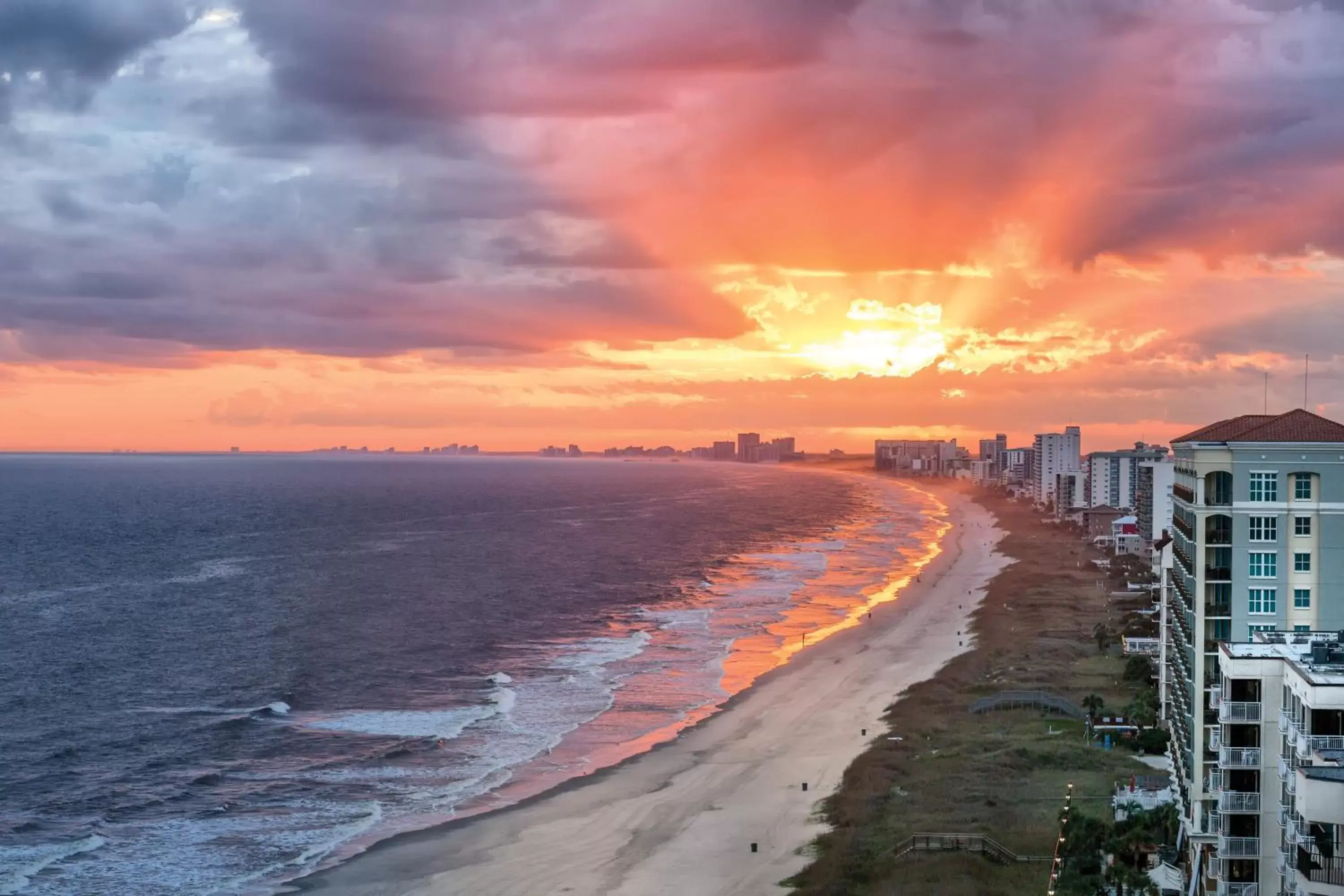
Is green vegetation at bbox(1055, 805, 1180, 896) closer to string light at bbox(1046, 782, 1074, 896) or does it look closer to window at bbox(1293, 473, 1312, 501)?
string light at bbox(1046, 782, 1074, 896)

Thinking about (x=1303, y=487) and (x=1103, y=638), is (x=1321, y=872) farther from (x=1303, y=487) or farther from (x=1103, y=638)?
(x=1103, y=638)

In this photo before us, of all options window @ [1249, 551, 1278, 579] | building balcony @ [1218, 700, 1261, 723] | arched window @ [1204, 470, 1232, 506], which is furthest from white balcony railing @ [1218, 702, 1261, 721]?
arched window @ [1204, 470, 1232, 506]

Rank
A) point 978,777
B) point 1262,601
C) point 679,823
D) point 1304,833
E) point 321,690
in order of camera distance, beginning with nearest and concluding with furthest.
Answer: point 1304,833, point 1262,601, point 679,823, point 978,777, point 321,690

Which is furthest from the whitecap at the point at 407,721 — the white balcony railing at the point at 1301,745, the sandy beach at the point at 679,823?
the white balcony railing at the point at 1301,745

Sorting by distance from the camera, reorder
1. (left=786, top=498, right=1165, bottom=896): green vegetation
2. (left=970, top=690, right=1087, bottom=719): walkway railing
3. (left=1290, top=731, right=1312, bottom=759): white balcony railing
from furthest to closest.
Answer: (left=970, top=690, right=1087, bottom=719): walkway railing, (left=786, top=498, right=1165, bottom=896): green vegetation, (left=1290, top=731, right=1312, bottom=759): white balcony railing

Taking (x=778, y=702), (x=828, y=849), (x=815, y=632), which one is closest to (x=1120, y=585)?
(x=815, y=632)

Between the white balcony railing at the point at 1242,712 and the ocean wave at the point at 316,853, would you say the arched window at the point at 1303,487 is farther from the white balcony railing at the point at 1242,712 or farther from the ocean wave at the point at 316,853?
the ocean wave at the point at 316,853

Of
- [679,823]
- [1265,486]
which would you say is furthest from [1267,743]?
[679,823]
